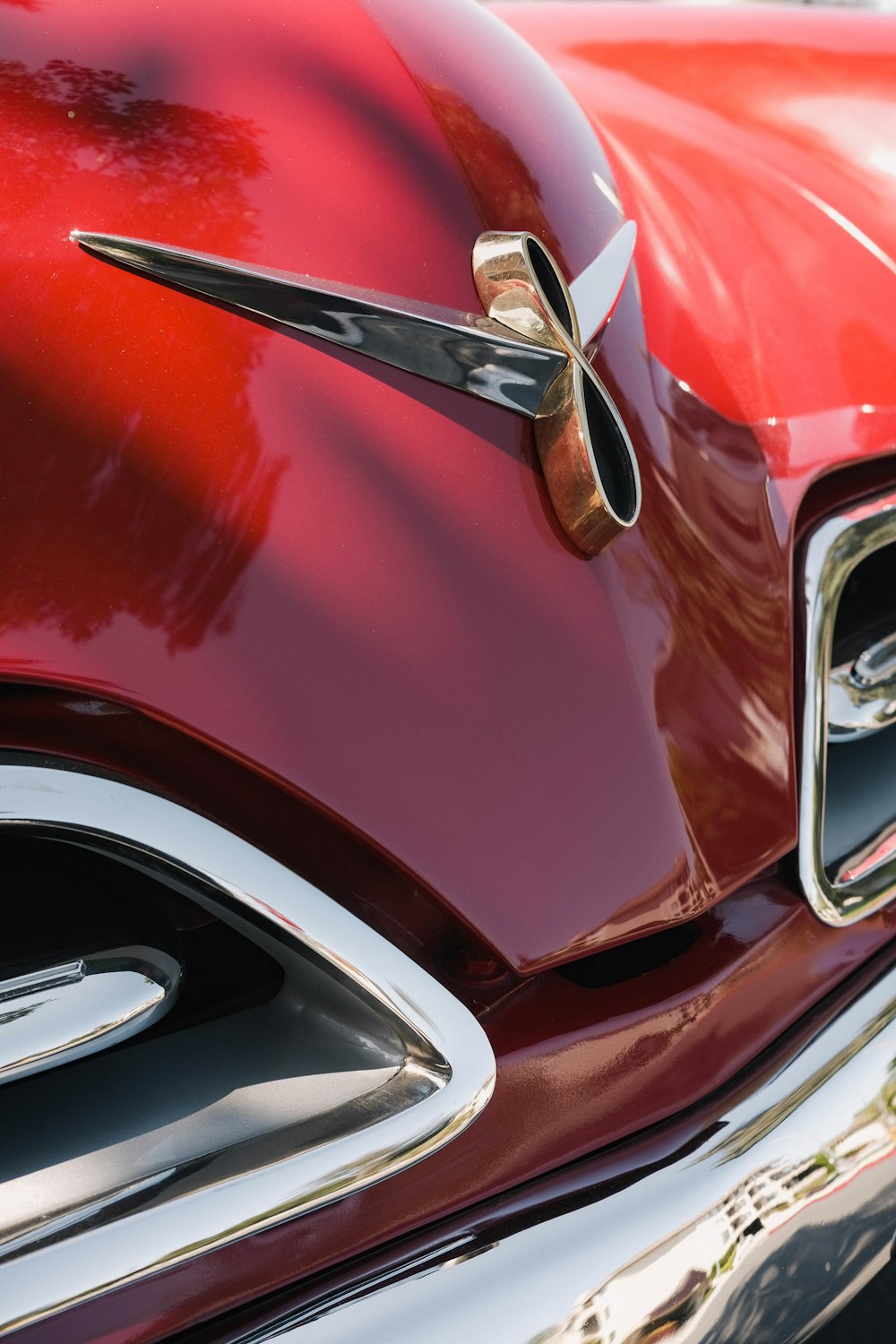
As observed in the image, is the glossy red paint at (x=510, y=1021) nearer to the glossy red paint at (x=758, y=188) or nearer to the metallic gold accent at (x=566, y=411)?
the metallic gold accent at (x=566, y=411)

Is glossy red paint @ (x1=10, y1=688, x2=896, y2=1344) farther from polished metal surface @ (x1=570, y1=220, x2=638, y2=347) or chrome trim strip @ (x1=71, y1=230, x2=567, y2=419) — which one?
polished metal surface @ (x1=570, y1=220, x2=638, y2=347)

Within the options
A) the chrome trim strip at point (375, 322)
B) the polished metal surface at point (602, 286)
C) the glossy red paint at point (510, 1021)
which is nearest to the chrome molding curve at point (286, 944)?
the glossy red paint at point (510, 1021)

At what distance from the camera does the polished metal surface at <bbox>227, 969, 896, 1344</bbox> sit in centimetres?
71

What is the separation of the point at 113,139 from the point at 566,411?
0.30 meters

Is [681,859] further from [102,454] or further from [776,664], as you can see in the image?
[102,454]

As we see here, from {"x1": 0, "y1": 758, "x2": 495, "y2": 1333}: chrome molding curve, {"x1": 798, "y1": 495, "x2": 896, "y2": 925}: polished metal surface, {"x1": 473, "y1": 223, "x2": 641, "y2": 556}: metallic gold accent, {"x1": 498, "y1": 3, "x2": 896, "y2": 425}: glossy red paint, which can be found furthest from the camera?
{"x1": 498, "y1": 3, "x2": 896, "y2": 425}: glossy red paint

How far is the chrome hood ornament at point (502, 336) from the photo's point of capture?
707 mm

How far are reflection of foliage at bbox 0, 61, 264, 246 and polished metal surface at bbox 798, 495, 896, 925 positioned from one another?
51cm

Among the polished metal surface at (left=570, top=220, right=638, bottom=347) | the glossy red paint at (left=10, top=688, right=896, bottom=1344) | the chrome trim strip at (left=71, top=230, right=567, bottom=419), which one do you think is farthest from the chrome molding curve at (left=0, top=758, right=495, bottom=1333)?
the polished metal surface at (left=570, top=220, right=638, bottom=347)

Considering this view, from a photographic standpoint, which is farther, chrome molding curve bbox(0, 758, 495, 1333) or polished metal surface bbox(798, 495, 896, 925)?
polished metal surface bbox(798, 495, 896, 925)

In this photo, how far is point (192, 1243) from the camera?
2.16ft

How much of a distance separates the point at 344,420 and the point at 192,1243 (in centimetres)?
44

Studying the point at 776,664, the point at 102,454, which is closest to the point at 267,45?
the point at 102,454

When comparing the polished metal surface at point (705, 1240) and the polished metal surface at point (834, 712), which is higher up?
the polished metal surface at point (834, 712)
